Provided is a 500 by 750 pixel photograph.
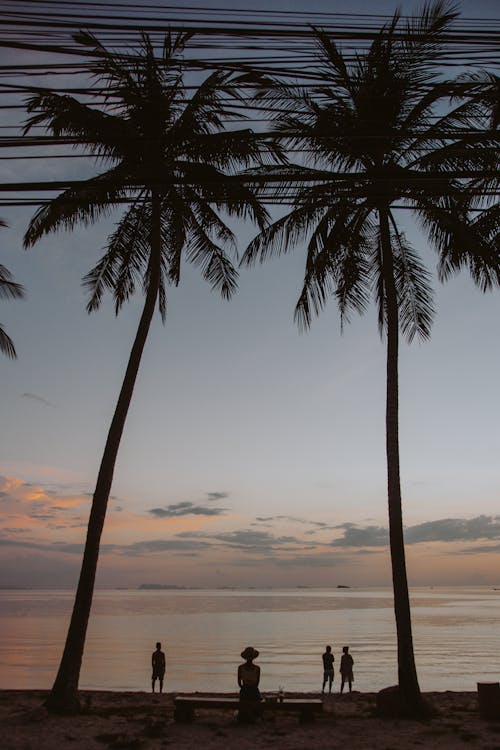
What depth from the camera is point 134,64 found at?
8.12m

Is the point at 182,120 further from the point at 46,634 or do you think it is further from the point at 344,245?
the point at 46,634

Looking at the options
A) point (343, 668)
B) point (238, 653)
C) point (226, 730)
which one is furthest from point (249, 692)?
point (238, 653)

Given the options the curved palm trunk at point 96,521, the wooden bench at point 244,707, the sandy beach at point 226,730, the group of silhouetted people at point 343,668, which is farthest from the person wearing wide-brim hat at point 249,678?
the group of silhouetted people at point 343,668

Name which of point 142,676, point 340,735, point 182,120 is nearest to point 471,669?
point 142,676

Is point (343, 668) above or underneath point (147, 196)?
underneath

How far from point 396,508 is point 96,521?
6.16 m

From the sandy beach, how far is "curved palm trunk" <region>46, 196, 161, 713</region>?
1.67ft

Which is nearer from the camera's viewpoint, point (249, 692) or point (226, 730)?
point (226, 730)

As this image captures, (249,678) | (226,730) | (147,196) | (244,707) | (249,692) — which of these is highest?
(147,196)

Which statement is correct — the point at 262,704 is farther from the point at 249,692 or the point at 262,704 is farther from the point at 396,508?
the point at 396,508

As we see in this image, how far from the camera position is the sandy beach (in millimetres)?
10633

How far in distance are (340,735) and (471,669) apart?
21578 mm

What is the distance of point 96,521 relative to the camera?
45.6 feet

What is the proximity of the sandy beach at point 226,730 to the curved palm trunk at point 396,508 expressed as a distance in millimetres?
780
